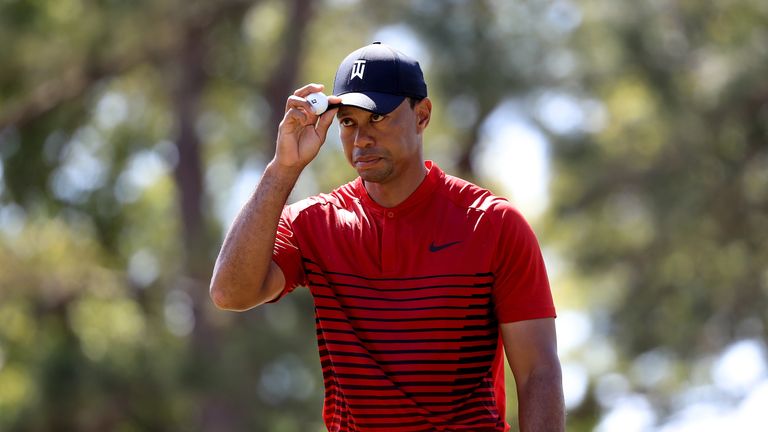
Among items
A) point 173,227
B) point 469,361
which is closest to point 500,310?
point 469,361

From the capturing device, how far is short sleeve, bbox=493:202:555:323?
13.5 ft

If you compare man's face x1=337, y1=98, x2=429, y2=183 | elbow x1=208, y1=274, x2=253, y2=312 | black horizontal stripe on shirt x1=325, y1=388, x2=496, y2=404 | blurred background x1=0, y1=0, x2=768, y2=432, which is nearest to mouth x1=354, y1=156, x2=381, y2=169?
man's face x1=337, y1=98, x2=429, y2=183

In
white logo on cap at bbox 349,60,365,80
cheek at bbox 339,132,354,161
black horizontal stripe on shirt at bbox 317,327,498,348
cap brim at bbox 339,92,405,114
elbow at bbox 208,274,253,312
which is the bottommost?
black horizontal stripe on shirt at bbox 317,327,498,348

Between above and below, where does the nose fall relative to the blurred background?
below

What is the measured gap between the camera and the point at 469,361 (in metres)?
4.17

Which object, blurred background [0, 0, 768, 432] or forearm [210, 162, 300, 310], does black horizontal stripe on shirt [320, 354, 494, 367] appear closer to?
forearm [210, 162, 300, 310]

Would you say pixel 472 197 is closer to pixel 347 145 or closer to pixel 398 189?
pixel 398 189

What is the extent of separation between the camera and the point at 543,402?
407 cm

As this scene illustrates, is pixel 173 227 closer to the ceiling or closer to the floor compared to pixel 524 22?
closer to the floor

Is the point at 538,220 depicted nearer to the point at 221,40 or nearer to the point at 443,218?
the point at 221,40

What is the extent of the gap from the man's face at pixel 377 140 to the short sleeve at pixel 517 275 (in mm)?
316

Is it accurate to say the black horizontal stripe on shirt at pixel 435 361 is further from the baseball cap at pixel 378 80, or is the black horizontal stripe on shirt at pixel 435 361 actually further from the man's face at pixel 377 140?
the baseball cap at pixel 378 80

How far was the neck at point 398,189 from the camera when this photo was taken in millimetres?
4312

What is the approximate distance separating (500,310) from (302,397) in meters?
11.7
